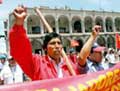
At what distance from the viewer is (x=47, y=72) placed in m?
3.72

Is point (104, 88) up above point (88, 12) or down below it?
above

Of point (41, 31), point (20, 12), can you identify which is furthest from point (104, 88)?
point (41, 31)

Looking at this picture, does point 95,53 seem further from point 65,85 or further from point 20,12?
point 20,12

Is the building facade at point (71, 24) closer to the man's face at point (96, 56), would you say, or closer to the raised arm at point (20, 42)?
the man's face at point (96, 56)

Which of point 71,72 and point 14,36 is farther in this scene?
point 71,72

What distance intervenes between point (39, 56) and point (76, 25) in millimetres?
53456

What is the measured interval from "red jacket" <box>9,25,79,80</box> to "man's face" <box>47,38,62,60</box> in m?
0.06

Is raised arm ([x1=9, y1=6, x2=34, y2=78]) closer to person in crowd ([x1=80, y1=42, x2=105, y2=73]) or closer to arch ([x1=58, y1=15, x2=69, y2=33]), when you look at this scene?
person in crowd ([x1=80, y1=42, x2=105, y2=73])

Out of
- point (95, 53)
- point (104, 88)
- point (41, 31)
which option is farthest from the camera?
point (41, 31)

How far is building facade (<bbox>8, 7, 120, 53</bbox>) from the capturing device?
166ft

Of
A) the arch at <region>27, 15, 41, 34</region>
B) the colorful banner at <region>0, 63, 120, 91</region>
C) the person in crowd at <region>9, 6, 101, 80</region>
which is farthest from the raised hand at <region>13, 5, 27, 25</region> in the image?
the arch at <region>27, 15, 41, 34</region>

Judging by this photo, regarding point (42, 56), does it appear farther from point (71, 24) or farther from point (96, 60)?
point (71, 24)

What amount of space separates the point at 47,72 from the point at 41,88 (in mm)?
473

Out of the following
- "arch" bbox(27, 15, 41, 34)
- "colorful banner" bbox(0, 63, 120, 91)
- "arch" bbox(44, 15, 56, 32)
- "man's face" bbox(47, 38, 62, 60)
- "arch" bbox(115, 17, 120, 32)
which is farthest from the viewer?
"arch" bbox(115, 17, 120, 32)
